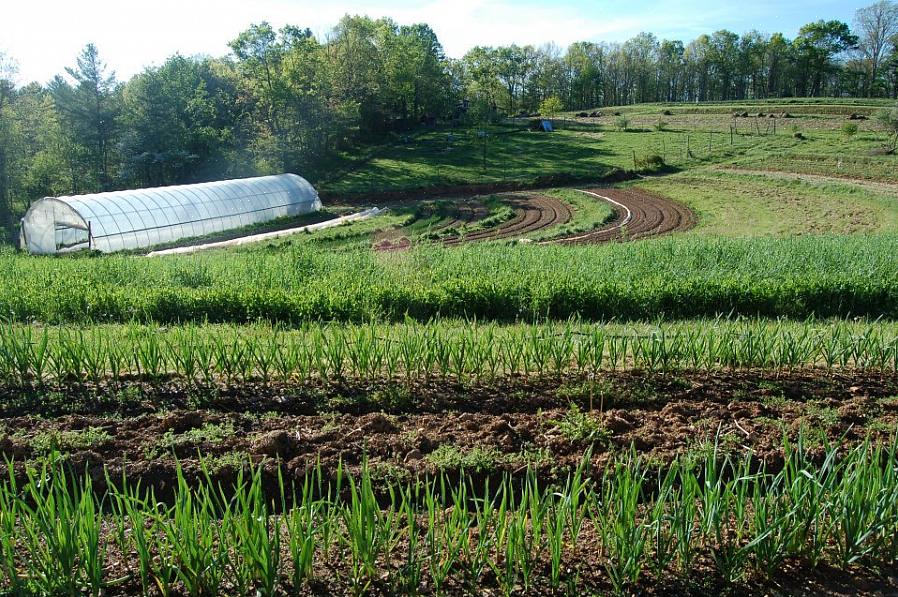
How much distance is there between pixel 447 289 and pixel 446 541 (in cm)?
808

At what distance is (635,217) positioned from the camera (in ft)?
101

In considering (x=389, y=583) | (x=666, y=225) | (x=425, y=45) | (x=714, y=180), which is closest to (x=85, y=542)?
(x=389, y=583)

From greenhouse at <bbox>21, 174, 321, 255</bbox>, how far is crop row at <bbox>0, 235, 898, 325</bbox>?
11897 mm

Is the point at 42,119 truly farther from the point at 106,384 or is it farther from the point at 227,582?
the point at 227,582

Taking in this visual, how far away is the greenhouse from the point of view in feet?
86.0

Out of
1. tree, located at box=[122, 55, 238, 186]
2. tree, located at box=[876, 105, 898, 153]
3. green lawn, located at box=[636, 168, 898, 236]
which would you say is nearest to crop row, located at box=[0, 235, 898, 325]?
green lawn, located at box=[636, 168, 898, 236]

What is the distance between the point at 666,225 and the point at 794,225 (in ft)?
15.9

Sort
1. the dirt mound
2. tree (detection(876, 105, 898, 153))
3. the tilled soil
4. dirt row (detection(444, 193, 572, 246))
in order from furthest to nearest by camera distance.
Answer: tree (detection(876, 105, 898, 153)) → dirt row (detection(444, 193, 572, 246)) → the dirt mound → the tilled soil

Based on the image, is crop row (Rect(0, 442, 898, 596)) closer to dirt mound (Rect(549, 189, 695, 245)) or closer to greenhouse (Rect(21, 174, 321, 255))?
dirt mound (Rect(549, 189, 695, 245))

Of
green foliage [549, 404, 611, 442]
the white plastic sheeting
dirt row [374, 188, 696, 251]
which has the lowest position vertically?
the white plastic sheeting

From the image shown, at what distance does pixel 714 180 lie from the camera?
38.6m

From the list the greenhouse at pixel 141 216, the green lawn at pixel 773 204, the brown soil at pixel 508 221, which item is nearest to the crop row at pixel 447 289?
the brown soil at pixel 508 221

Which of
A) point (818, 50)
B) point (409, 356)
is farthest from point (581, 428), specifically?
point (818, 50)

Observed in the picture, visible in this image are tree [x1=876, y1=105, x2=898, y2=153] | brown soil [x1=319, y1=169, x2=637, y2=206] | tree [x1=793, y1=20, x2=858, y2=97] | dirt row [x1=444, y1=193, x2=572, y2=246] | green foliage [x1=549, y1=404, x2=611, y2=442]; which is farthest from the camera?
tree [x1=793, y1=20, x2=858, y2=97]
